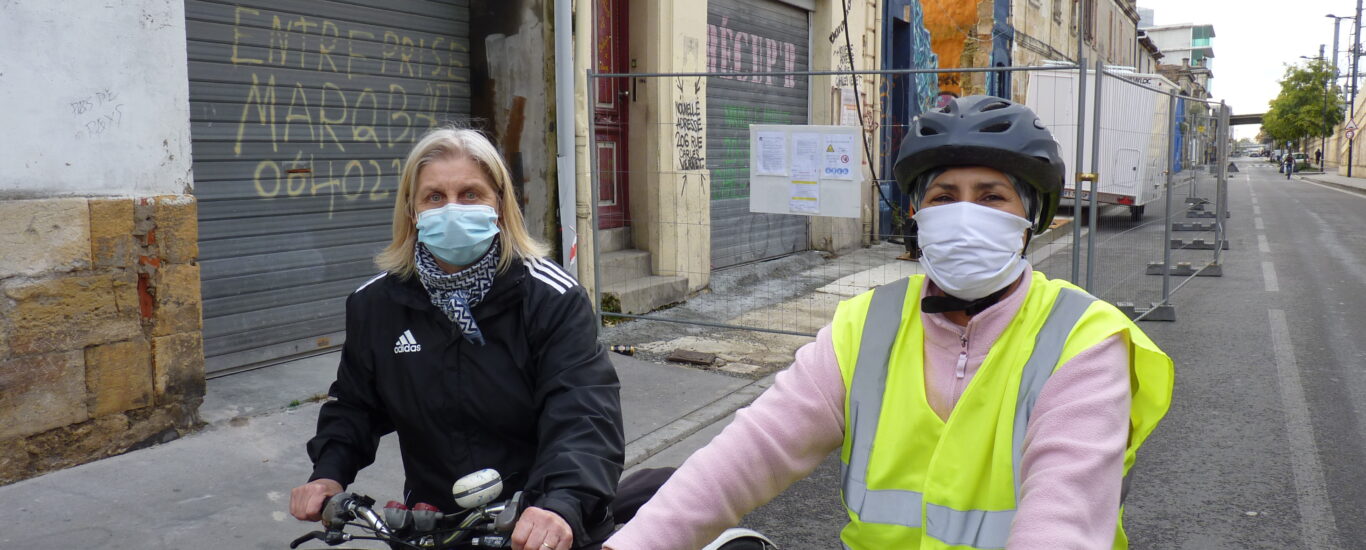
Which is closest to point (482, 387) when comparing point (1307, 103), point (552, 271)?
point (552, 271)

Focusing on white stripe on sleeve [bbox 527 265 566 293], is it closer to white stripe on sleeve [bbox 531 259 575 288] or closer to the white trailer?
white stripe on sleeve [bbox 531 259 575 288]

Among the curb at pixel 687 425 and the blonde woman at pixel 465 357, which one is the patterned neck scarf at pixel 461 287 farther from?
the curb at pixel 687 425

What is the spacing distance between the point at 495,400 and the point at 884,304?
1.07 meters

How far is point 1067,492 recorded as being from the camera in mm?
1727

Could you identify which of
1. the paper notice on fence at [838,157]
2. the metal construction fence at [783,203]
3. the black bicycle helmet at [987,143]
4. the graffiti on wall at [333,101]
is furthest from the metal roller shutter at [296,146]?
the black bicycle helmet at [987,143]

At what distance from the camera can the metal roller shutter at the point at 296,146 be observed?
6562mm

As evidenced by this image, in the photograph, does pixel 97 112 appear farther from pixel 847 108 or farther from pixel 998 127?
pixel 847 108

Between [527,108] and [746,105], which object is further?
[746,105]

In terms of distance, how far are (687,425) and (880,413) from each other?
4325 mm

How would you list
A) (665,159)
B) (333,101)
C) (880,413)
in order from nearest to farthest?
1. (880,413)
2. (333,101)
3. (665,159)

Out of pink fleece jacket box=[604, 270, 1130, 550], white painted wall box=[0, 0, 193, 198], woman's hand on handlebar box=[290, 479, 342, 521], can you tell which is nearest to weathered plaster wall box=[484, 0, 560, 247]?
white painted wall box=[0, 0, 193, 198]

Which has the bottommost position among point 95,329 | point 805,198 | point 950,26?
point 95,329

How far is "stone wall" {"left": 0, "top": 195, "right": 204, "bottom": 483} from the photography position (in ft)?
15.9

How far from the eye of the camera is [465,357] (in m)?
2.75
